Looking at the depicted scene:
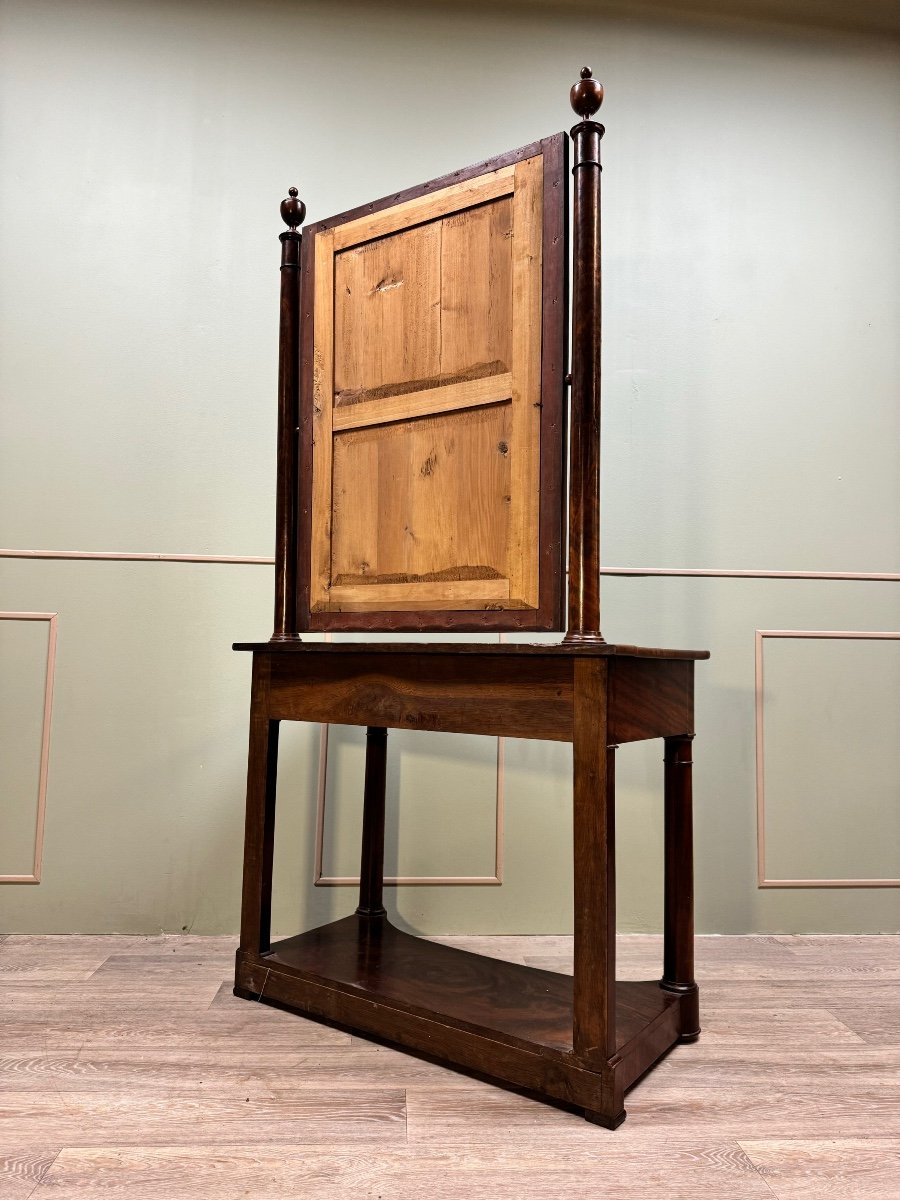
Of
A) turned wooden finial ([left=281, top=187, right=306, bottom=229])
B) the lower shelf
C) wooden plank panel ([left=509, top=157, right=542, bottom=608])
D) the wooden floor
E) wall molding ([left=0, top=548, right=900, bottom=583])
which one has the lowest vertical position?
the wooden floor

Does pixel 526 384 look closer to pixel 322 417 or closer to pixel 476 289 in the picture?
pixel 476 289

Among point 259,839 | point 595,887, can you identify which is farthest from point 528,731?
point 259,839

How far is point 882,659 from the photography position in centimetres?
222

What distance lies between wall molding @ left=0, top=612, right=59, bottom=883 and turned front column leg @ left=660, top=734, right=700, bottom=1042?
1.58 meters

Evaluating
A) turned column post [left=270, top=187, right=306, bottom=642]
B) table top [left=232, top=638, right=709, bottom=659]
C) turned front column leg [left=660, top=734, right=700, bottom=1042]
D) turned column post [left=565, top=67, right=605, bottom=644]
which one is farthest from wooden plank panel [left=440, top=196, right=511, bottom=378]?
turned front column leg [left=660, top=734, right=700, bottom=1042]

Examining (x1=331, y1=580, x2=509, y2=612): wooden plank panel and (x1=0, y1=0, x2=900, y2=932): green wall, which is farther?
(x1=0, y1=0, x2=900, y2=932): green wall

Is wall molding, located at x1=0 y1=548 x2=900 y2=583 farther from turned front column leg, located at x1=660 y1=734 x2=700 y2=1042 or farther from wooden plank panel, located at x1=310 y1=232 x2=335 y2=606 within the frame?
turned front column leg, located at x1=660 y1=734 x2=700 y2=1042

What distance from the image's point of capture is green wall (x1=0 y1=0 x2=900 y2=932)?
6.98ft

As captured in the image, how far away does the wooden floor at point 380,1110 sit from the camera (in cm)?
107

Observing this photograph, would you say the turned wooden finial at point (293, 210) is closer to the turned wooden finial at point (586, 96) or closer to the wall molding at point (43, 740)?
the turned wooden finial at point (586, 96)

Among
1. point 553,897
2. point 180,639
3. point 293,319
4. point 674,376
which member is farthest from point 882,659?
point 180,639

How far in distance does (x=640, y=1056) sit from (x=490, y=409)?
3.76ft

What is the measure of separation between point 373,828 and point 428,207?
55.0 inches

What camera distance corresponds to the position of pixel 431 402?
1.51m
